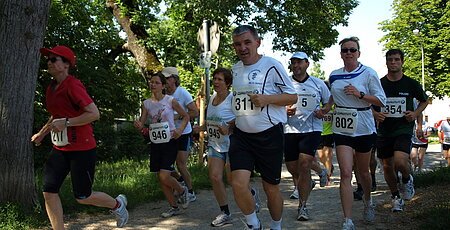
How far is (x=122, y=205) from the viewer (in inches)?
238

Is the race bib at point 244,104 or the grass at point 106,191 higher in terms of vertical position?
the race bib at point 244,104

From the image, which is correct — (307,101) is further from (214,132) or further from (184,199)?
(184,199)

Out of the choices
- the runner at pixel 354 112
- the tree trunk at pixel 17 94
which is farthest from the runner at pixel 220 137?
the tree trunk at pixel 17 94

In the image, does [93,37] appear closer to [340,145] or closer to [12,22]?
[12,22]

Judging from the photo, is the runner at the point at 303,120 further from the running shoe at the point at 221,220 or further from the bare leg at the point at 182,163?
the bare leg at the point at 182,163

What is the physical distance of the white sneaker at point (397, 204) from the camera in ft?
22.4

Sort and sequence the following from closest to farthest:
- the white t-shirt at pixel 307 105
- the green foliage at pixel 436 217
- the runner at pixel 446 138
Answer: the green foliage at pixel 436 217, the white t-shirt at pixel 307 105, the runner at pixel 446 138

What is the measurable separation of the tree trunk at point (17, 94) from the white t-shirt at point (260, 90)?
2930 millimetres

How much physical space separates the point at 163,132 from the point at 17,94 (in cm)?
183

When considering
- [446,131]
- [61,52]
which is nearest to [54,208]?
[61,52]

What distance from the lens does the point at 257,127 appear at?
Answer: 5.05m

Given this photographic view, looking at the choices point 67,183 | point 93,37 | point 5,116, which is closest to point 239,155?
point 5,116

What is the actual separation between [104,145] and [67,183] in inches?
364

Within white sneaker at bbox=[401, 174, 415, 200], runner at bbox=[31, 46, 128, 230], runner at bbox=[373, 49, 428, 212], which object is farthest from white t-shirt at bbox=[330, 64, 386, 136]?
runner at bbox=[31, 46, 128, 230]
